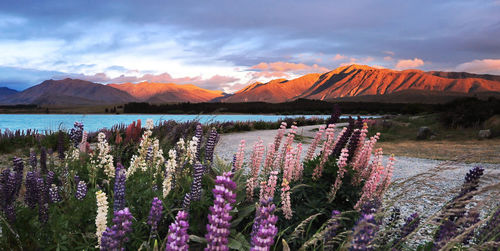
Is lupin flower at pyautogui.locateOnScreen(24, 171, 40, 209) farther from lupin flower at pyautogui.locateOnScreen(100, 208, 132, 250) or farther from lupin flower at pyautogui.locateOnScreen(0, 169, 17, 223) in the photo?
lupin flower at pyautogui.locateOnScreen(100, 208, 132, 250)

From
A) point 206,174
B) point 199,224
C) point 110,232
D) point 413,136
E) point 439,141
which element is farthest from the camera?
point 413,136

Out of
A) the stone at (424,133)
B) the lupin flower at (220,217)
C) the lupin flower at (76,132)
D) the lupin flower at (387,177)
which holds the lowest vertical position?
the stone at (424,133)

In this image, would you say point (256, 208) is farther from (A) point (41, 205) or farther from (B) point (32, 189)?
(B) point (32, 189)

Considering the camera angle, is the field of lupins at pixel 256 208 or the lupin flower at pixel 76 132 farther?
the lupin flower at pixel 76 132

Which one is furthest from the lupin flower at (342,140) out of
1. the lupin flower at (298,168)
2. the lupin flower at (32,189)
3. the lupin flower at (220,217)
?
the lupin flower at (32,189)

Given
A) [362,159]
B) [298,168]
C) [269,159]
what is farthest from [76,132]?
[362,159]

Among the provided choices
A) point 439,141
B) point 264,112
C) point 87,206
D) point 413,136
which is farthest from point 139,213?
Result: point 264,112

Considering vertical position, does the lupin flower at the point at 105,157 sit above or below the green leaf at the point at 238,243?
above

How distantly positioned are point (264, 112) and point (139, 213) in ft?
238

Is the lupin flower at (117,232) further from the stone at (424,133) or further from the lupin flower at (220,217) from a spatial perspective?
the stone at (424,133)

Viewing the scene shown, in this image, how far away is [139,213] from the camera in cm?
370

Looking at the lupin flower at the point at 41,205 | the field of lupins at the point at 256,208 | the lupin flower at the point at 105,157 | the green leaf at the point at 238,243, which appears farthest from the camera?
the lupin flower at the point at 105,157

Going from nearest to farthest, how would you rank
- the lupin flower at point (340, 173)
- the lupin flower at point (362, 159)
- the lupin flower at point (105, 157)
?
1. the lupin flower at point (340, 173)
2. the lupin flower at point (362, 159)
3. the lupin flower at point (105, 157)

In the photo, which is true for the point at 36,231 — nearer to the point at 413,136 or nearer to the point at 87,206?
the point at 87,206
